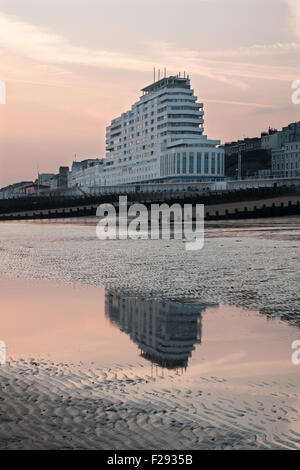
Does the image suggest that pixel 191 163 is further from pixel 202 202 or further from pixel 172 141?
pixel 202 202

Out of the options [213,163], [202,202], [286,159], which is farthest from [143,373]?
[286,159]

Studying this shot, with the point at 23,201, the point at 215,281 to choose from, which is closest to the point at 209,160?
the point at 23,201

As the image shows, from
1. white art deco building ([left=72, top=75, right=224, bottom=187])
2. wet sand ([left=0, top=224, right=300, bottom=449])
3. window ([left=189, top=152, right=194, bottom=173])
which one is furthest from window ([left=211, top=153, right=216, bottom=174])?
wet sand ([left=0, top=224, right=300, bottom=449])

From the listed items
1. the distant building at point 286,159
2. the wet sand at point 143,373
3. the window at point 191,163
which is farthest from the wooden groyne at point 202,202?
the distant building at point 286,159

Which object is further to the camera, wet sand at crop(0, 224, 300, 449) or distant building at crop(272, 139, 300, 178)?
distant building at crop(272, 139, 300, 178)

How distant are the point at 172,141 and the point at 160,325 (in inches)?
6576

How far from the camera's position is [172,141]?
570 ft

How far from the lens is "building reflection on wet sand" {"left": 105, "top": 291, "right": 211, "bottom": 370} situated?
707cm

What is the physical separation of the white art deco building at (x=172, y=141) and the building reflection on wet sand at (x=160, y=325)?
5781 inches

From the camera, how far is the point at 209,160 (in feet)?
552

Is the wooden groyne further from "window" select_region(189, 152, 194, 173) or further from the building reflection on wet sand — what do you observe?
the building reflection on wet sand

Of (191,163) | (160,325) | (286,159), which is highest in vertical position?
(286,159)

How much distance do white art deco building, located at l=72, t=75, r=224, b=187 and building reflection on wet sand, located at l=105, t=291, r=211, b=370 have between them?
14685 cm

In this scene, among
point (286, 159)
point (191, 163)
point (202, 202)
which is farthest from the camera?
point (286, 159)
